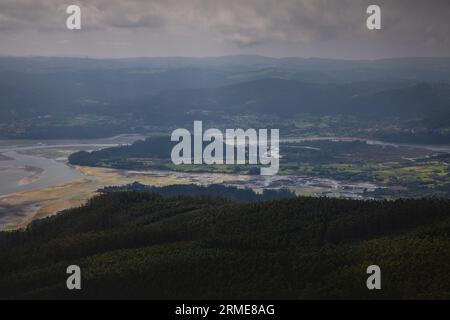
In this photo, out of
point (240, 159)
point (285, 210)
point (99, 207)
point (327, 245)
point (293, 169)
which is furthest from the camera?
point (240, 159)

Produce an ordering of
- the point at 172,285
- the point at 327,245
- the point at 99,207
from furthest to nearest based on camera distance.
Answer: the point at 99,207, the point at 327,245, the point at 172,285

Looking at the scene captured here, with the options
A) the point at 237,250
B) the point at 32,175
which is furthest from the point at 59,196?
the point at 237,250

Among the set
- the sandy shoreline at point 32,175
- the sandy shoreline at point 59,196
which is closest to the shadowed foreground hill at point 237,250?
the sandy shoreline at point 59,196

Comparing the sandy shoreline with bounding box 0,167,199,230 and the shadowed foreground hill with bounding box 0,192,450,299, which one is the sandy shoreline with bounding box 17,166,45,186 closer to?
the sandy shoreline with bounding box 0,167,199,230

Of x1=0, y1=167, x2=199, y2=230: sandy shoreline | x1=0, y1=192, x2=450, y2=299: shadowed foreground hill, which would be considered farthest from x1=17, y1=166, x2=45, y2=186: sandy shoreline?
x1=0, y1=192, x2=450, y2=299: shadowed foreground hill

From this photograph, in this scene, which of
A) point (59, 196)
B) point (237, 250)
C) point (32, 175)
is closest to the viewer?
point (237, 250)

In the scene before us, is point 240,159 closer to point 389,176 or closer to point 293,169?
point 293,169

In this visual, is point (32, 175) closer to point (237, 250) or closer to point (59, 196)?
point (59, 196)

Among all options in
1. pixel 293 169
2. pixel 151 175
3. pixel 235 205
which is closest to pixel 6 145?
pixel 151 175

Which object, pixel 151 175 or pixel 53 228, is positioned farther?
pixel 151 175
